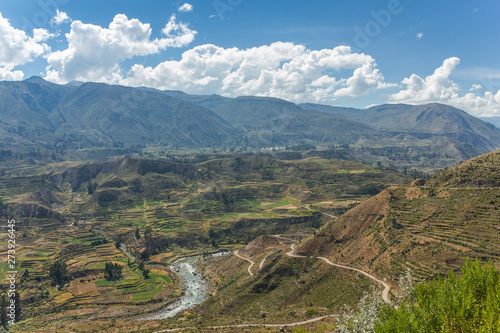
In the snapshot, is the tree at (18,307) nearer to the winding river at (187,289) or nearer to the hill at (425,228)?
the winding river at (187,289)

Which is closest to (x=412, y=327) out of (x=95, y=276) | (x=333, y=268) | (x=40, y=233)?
(x=333, y=268)

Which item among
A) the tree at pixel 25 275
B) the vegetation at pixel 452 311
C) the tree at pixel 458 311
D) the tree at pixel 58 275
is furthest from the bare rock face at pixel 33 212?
the tree at pixel 458 311

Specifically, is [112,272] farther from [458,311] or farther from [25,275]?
[458,311]

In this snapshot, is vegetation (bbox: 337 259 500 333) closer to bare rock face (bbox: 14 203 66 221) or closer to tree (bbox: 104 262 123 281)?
tree (bbox: 104 262 123 281)

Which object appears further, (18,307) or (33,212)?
(33,212)

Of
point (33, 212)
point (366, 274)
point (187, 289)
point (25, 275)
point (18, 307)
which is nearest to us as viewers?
point (366, 274)

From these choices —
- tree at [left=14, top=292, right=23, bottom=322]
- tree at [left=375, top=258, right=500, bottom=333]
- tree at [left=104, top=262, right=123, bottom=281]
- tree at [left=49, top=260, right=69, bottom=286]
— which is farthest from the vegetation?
tree at [left=49, top=260, right=69, bottom=286]

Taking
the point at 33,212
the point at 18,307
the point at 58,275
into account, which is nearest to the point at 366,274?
the point at 18,307
